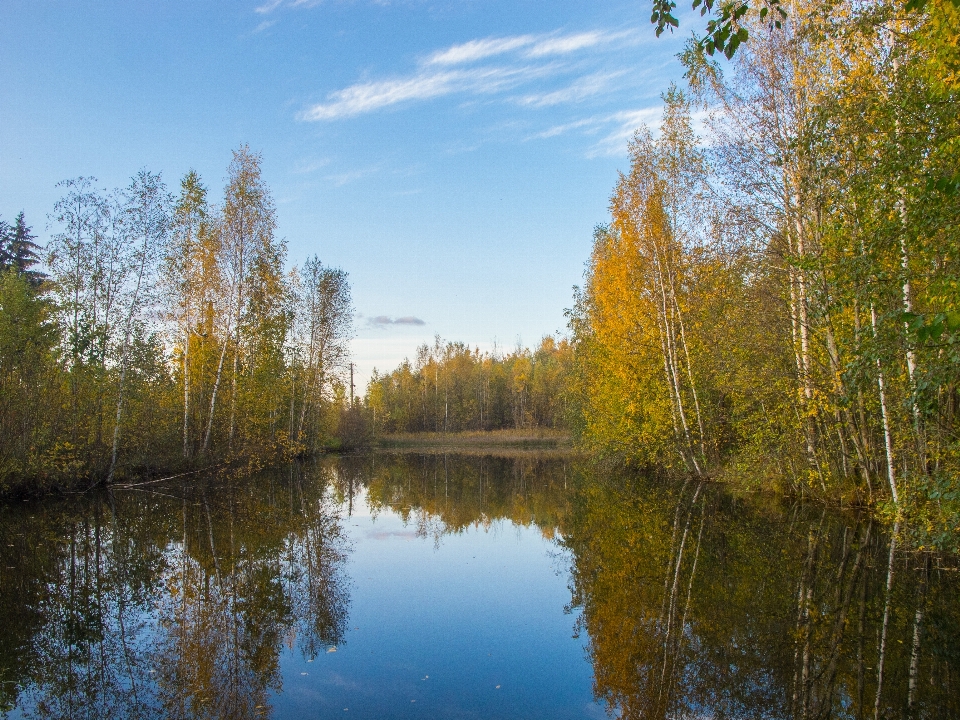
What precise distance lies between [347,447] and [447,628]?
4152 cm

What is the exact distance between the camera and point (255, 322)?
27.5 meters

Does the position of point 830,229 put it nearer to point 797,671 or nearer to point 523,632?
point 797,671

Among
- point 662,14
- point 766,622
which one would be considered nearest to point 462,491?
point 766,622

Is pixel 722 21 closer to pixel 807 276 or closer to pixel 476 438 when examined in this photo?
pixel 807 276

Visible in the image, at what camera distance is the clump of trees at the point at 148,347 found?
17.0 meters

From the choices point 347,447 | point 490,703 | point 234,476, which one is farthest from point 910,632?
point 347,447

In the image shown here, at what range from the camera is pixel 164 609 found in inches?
303

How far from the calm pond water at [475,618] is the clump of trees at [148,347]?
410 cm

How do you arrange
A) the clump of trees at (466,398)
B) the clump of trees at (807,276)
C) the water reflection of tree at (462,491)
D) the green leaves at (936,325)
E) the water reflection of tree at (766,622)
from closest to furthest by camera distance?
the green leaves at (936,325), the water reflection of tree at (766,622), the clump of trees at (807,276), the water reflection of tree at (462,491), the clump of trees at (466,398)

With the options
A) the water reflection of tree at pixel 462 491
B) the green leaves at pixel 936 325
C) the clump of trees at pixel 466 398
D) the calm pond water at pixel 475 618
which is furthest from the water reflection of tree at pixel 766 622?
the clump of trees at pixel 466 398

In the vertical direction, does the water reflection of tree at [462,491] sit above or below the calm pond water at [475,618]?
below

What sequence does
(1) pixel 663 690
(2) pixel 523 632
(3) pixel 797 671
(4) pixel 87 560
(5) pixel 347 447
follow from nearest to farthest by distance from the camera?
(1) pixel 663 690 → (3) pixel 797 671 → (2) pixel 523 632 → (4) pixel 87 560 → (5) pixel 347 447

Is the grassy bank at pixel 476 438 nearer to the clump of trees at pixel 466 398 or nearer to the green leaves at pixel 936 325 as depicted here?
the clump of trees at pixel 466 398

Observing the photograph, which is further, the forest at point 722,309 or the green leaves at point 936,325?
the forest at point 722,309
